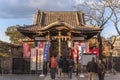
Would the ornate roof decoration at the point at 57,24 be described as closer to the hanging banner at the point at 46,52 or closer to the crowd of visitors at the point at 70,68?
the hanging banner at the point at 46,52

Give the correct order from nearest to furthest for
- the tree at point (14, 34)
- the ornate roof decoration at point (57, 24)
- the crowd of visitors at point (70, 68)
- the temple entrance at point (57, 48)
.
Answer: the crowd of visitors at point (70, 68)
the ornate roof decoration at point (57, 24)
the temple entrance at point (57, 48)
the tree at point (14, 34)

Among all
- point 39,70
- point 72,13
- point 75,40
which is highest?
point 72,13

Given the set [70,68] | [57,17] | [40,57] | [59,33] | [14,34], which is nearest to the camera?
[70,68]

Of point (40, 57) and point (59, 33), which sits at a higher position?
point (59, 33)

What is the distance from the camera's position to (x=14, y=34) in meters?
81.2

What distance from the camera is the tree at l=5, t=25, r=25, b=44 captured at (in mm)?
78375

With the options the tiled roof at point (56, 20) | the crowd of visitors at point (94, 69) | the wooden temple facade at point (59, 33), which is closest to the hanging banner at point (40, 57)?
the wooden temple facade at point (59, 33)

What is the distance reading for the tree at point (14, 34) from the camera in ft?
257

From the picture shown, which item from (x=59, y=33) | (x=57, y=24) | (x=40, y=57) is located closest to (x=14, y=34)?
(x=59, y=33)

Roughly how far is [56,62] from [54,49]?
38.4 feet

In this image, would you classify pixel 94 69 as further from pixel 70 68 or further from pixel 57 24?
pixel 57 24

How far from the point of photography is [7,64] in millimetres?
43969

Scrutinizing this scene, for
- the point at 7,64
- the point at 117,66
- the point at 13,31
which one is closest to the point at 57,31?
the point at 7,64

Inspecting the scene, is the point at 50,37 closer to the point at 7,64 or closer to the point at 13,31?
the point at 7,64
